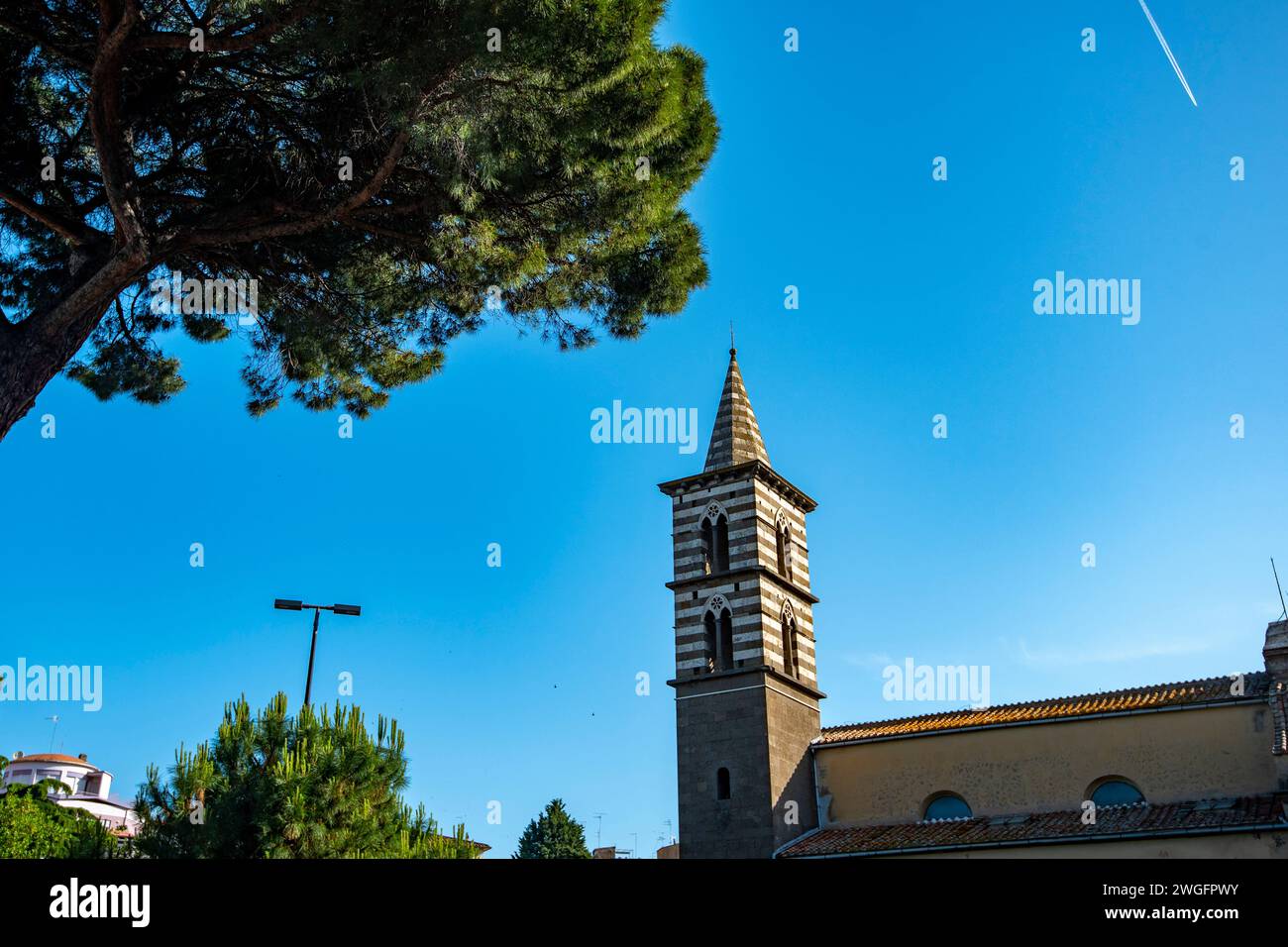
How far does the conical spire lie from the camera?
2845 cm

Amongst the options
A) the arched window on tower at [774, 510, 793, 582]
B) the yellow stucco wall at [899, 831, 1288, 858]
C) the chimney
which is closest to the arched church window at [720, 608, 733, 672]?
the arched window on tower at [774, 510, 793, 582]

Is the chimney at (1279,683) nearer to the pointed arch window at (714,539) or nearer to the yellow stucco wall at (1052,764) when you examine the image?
the yellow stucco wall at (1052,764)

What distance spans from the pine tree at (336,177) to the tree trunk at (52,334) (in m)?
0.02

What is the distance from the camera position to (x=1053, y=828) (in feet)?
71.9

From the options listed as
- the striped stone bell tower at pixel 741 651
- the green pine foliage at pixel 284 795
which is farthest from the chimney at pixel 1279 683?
the green pine foliage at pixel 284 795

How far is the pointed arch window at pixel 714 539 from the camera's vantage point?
27.7 meters

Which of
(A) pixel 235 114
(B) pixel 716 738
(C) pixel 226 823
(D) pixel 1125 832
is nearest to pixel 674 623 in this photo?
(B) pixel 716 738

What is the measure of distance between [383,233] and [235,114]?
214 cm

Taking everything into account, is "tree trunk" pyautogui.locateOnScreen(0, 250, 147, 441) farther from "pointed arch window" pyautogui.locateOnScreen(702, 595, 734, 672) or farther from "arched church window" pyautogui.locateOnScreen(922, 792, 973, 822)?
"arched church window" pyautogui.locateOnScreen(922, 792, 973, 822)

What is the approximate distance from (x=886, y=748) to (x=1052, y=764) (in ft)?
12.1

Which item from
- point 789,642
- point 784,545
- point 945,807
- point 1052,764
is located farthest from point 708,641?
point 1052,764

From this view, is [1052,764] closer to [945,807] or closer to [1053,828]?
[1053,828]

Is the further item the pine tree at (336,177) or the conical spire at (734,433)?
the conical spire at (734,433)
